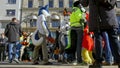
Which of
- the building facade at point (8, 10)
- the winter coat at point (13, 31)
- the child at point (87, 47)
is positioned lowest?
the child at point (87, 47)

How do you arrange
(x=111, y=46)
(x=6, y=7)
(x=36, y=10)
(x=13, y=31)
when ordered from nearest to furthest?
(x=111, y=46) → (x=13, y=31) → (x=6, y=7) → (x=36, y=10)

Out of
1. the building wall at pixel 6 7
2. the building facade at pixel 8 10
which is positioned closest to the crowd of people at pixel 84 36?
the building facade at pixel 8 10

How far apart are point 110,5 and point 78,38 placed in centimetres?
288

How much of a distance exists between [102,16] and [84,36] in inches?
122

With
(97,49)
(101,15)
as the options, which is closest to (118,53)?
(97,49)

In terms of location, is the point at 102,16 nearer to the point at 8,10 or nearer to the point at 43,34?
the point at 43,34

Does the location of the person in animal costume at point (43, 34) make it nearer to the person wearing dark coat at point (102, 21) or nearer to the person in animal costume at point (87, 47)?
the person in animal costume at point (87, 47)

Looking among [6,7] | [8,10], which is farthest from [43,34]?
[6,7]

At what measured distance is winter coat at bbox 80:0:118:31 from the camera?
604 centimetres

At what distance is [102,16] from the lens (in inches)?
239

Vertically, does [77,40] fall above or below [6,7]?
below

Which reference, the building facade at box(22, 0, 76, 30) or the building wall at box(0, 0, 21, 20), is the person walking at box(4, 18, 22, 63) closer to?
the building facade at box(22, 0, 76, 30)

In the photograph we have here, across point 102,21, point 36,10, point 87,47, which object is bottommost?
point 87,47

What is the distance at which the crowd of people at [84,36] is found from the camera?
601 centimetres
